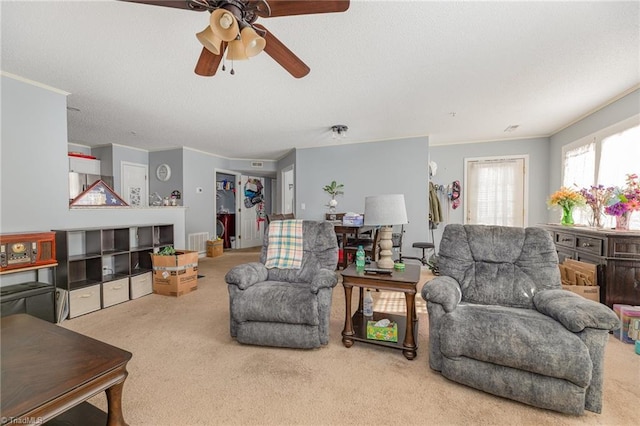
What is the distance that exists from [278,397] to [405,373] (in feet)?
2.80

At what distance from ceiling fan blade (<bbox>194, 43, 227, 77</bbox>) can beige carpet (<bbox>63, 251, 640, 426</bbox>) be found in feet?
6.76

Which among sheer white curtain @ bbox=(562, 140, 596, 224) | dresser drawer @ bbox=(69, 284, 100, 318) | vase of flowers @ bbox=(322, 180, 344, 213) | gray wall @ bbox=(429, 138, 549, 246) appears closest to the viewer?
dresser drawer @ bbox=(69, 284, 100, 318)

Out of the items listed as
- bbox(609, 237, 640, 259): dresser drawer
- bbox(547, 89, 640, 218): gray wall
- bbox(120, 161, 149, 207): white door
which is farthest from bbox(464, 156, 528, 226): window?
bbox(120, 161, 149, 207): white door

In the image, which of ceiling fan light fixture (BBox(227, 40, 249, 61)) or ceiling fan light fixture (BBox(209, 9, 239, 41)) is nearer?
ceiling fan light fixture (BBox(209, 9, 239, 41))

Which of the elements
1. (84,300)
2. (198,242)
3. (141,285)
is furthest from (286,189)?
(84,300)

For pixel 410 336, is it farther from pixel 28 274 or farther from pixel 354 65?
pixel 28 274

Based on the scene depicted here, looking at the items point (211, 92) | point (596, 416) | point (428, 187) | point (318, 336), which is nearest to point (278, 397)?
point (318, 336)

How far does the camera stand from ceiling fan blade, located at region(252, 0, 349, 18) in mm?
1331

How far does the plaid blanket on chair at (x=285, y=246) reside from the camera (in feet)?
8.61

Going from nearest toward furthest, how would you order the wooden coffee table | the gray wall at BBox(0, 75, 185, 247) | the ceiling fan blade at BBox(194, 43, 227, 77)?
the wooden coffee table → the ceiling fan blade at BBox(194, 43, 227, 77) → the gray wall at BBox(0, 75, 185, 247)

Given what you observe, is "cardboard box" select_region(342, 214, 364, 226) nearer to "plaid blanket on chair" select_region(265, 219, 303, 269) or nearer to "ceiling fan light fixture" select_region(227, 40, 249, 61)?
"plaid blanket on chair" select_region(265, 219, 303, 269)

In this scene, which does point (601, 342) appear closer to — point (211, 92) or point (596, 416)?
point (596, 416)

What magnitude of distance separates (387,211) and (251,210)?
6073 millimetres

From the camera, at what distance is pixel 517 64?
2.43m
